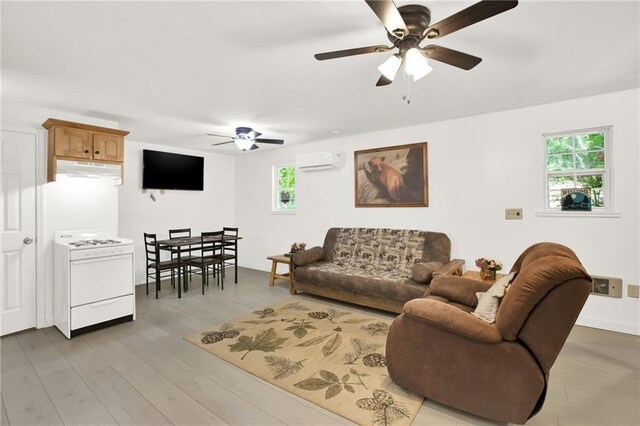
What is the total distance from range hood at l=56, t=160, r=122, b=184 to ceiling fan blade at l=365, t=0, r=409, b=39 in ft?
11.3

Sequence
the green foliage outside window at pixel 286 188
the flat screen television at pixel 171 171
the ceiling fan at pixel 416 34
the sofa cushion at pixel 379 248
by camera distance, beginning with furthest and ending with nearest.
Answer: the green foliage outside window at pixel 286 188
the flat screen television at pixel 171 171
the sofa cushion at pixel 379 248
the ceiling fan at pixel 416 34

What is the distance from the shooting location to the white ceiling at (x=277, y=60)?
5.90 feet

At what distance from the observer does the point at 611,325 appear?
3115 millimetres

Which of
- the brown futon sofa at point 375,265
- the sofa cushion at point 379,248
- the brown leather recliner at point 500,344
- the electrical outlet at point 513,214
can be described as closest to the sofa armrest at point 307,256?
the brown futon sofa at point 375,265

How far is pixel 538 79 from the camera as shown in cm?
275

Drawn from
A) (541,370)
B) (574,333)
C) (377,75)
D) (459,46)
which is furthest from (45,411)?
(574,333)

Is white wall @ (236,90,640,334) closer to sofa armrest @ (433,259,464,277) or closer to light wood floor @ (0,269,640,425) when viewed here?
sofa armrest @ (433,259,464,277)

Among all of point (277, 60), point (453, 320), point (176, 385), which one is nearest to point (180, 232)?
point (176, 385)

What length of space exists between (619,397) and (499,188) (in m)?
2.27

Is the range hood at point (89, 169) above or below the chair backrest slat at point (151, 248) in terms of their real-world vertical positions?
above

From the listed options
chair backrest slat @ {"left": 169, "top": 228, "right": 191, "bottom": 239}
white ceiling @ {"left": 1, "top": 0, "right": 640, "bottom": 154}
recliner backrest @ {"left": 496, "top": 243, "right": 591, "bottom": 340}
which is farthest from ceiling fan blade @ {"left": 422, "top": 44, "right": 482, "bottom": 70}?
chair backrest slat @ {"left": 169, "top": 228, "right": 191, "bottom": 239}

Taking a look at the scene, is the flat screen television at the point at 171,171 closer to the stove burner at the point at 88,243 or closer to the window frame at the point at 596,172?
the stove burner at the point at 88,243

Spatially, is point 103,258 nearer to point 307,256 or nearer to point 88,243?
point 88,243

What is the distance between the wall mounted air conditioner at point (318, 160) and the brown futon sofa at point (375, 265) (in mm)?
1095
